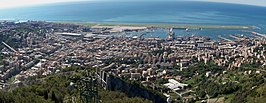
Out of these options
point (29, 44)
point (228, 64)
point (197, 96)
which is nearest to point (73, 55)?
point (29, 44)

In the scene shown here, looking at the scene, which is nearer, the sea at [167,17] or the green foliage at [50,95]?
the green foliage at [50,95]

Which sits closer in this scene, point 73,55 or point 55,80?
point 55,80

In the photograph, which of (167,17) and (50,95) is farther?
(167,17)

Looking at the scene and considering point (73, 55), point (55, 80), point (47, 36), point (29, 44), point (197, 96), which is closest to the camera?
point (55, 80)

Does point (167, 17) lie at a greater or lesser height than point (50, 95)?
lesser

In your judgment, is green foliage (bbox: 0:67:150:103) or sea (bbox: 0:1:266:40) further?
sea (bbox: 0:1:266:40)

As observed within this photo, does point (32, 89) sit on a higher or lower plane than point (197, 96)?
higher

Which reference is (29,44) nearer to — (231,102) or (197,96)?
(197,96)

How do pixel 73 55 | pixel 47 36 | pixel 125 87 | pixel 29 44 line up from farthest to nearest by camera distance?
1. pixel 47 36
2. pixel 29 44
3. pixel 73 55
4. pixel 125 87

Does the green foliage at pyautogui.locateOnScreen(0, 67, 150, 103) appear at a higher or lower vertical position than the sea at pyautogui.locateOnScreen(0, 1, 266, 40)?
higher

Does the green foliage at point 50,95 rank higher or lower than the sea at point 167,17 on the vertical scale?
higher
